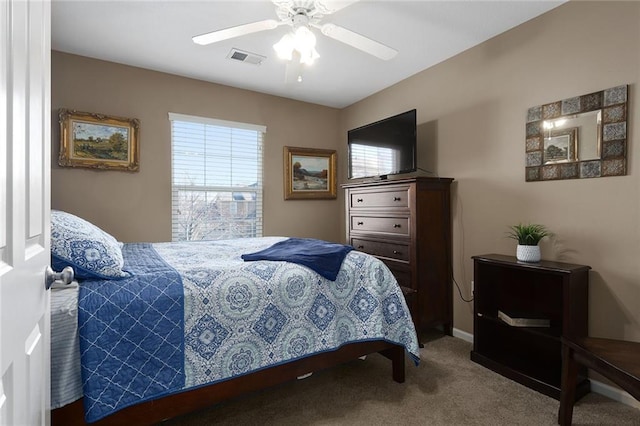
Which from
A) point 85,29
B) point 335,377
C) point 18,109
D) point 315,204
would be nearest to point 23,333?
point 18,109

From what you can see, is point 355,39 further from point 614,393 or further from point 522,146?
point 614,393

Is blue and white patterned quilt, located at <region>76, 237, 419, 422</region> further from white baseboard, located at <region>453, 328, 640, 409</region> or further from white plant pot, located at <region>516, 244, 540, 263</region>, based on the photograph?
white baseboard, located at <region>453, 328, 640, 409</region>

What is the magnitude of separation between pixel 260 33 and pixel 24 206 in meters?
2.48

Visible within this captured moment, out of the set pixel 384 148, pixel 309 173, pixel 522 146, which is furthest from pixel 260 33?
pixel 522 146

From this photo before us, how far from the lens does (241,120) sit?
3.90 m

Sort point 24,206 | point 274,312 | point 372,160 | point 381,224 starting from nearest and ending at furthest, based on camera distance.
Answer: point 24,206 → point 274,312 → point 381,224 → point 372,160

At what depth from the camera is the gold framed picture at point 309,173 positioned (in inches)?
166

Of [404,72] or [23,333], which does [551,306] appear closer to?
[404,72]

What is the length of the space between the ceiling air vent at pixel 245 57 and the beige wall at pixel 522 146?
1.59m

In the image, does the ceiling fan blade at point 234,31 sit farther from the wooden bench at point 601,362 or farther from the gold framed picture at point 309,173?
the wooden bench at point 601,362

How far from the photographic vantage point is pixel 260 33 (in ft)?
8.87

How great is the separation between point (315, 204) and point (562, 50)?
2.95 meters

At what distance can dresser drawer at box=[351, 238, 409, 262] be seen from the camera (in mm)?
2954

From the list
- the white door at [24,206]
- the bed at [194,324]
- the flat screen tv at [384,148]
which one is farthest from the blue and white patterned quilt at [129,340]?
the flat screen tv at [384,148]
